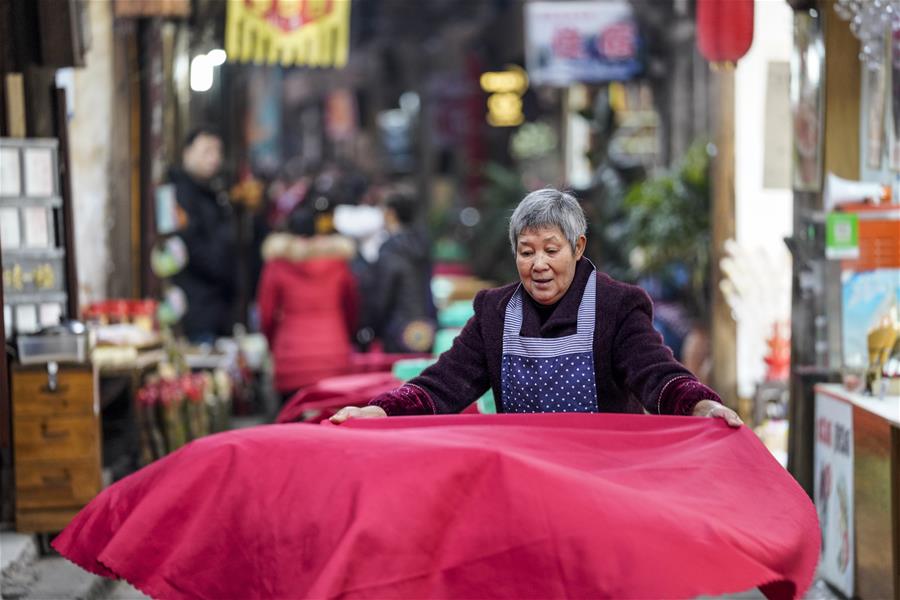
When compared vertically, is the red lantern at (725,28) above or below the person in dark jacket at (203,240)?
above

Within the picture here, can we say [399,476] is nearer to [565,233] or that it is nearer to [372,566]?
[372,566]

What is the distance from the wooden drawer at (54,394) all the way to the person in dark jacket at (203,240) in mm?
5221

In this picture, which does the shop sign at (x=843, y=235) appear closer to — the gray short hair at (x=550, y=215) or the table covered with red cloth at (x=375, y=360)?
the gray short hair at (x=550, y=215)

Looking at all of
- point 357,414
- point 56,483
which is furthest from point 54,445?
point 357,414

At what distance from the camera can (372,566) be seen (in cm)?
465

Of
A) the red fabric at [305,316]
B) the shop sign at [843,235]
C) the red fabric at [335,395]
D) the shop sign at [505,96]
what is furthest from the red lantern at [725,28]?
the shop sign at [505,96]

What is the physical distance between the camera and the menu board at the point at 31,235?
359 inches

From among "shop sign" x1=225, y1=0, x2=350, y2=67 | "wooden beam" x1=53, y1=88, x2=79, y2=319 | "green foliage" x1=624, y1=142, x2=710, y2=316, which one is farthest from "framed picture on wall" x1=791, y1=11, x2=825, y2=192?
"shop sign" x1=225, y1=0, x2=350, y2=67

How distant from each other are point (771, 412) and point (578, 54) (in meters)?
10.0

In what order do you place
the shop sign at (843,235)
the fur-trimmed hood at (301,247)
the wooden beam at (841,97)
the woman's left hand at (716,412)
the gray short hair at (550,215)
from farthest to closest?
the fur-trimmed hood at (301,247) → the wooden beam at (841,97) → the shop sign at (843,235) → the gray short hair at (550,215) → the woman's left hand at (716,412)

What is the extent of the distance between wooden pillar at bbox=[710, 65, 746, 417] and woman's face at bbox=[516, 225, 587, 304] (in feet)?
21.2

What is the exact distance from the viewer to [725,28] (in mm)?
8930

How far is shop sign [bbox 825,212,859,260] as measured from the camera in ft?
27.0

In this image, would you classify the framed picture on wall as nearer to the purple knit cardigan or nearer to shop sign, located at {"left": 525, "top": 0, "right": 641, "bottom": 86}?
the purple knit cardigan
